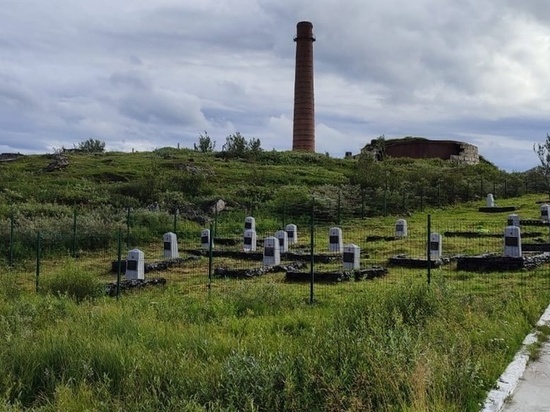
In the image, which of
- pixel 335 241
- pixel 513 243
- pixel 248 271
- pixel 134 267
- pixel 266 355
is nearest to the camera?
pixel 266 355

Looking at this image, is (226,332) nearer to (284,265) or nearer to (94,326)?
(94,326)

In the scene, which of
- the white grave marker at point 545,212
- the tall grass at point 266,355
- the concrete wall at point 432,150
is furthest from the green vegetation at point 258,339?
the concrete wall at point 432,150

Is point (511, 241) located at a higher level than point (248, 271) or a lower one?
higher

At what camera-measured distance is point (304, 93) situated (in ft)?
201

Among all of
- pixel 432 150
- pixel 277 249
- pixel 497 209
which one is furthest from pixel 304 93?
pixel 277 249

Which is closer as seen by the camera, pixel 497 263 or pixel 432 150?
pixel 497 263

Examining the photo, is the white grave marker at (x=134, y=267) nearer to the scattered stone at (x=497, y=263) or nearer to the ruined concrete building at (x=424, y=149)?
the scattered stone at (x=497, y=263)

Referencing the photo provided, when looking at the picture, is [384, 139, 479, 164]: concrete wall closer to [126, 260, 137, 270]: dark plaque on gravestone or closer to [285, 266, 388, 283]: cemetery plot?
[285, 266, 388, 283]: cemetery plot

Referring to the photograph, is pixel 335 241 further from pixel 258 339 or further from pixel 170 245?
pixel 258 339

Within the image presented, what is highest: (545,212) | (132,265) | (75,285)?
(545,212)

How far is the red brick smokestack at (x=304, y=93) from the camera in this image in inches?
2424

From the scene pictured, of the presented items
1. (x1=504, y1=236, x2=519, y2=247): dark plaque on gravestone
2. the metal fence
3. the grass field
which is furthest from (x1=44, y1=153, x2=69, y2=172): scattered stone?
(x1=504, y1=236, x2=519, y2=247): dark plaque on gravestone

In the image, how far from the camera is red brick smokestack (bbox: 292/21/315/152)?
2424 inches

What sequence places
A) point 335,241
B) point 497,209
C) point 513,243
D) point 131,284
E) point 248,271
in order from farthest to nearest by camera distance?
point 497,209, point 335,241, point 513,243, point 248,271, point 131,284
